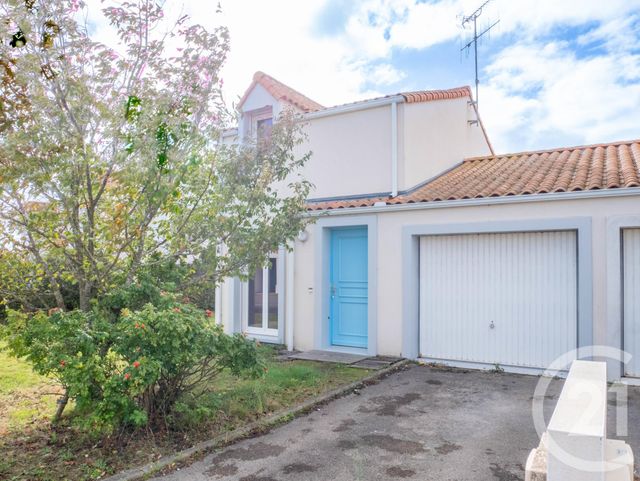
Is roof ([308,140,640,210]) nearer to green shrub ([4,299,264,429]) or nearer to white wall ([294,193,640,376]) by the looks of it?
white wall ([294,193,640,376])

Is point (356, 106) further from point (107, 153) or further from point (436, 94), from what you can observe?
point (107, 153)

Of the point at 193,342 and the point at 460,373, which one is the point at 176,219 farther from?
the point at 460,373

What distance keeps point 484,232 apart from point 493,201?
59cm

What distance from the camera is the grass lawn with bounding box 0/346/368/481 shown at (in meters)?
4.68

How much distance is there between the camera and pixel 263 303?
12.0 metres

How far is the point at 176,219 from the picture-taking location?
19.9 ft

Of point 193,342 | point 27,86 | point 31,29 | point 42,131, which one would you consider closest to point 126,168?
point 42,131

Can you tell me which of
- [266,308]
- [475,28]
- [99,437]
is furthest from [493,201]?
[475,28]

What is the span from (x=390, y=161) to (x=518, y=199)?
3.04 meters

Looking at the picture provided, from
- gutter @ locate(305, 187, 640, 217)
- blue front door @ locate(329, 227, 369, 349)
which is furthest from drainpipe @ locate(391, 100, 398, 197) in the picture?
blue front door @ locate(329, 227, 369, 349)

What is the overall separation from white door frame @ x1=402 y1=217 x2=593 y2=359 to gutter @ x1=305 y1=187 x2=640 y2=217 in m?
0.35

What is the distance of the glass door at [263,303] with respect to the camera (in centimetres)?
1183

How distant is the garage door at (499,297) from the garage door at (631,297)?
73 centimetres

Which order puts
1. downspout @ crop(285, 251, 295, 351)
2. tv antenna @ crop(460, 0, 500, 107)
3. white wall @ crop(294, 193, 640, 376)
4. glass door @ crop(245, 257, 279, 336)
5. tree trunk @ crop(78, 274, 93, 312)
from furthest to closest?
tv antenna @ crop(460, 0, 500, 107) → glass door @ crop(245, 257, 279, 336) → downspout @ crop(285, 251, 295, 351) → white wall @ crop(294, 193, 640, 376) → tree trunk @ crop(78, 274, 93, 312)
